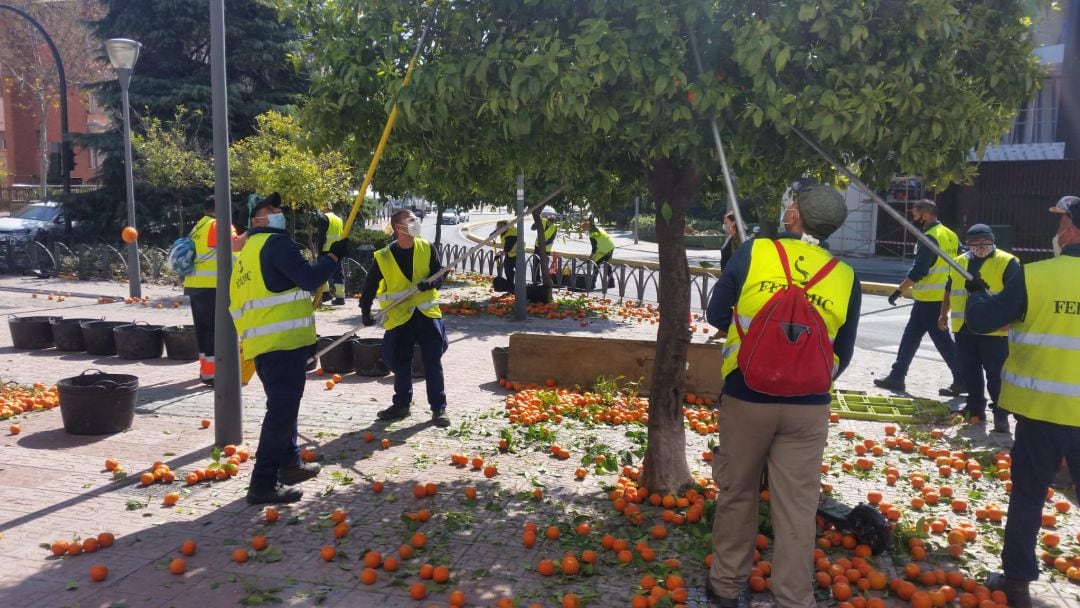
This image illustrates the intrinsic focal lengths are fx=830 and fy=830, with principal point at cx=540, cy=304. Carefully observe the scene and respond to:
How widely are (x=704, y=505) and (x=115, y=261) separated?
1818 centimetres

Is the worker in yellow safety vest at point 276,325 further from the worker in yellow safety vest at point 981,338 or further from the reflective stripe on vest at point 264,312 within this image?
the worker in yellow safety vest at point 981,338

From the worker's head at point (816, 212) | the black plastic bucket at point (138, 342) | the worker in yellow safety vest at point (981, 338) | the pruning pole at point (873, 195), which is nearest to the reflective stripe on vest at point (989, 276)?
the worker in yellow safety vest at point (981, 338)

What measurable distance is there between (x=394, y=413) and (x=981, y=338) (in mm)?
5283

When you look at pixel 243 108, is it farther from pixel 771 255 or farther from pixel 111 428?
pixel 771 255

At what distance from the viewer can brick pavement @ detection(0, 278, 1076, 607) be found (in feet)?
13.8

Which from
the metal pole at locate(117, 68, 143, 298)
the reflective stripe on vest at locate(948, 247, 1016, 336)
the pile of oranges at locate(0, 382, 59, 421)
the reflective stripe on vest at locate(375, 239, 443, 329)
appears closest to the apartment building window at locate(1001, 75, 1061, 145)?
the reflective stripe on vest at locate(948, 247, 1016, 336)

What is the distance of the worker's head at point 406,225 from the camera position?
7.04 meters

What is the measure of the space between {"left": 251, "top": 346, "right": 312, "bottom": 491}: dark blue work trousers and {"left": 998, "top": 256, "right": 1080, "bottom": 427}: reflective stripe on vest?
4220mm

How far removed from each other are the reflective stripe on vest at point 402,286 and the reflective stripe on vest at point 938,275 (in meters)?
4.99

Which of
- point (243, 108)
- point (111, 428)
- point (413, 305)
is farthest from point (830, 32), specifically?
point (243, 108)

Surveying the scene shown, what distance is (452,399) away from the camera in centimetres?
835

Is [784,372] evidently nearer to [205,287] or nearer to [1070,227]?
[1070,227]

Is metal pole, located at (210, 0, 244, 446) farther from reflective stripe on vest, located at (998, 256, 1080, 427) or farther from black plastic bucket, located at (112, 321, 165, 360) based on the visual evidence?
reflective stripe on vest, located at (998, 256, 1080, 427)

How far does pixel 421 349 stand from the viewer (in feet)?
24.2
